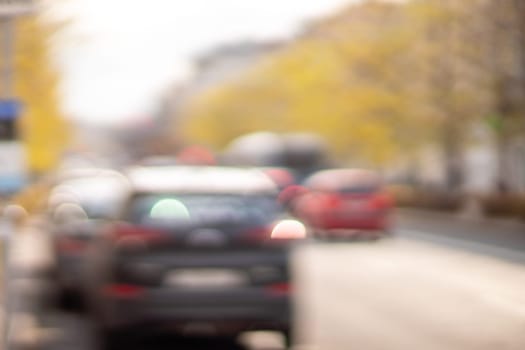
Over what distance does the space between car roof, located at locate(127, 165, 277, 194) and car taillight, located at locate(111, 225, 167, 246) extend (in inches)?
15.7

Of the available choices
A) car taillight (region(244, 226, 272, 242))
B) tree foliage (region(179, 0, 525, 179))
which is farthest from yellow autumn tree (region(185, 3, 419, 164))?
car taillight (region(244, 226, 272, 242))

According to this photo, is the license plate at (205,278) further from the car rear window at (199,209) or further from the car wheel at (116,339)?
the car wheel at (116,339)

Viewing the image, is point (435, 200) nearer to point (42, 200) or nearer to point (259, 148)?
point (42, 200)

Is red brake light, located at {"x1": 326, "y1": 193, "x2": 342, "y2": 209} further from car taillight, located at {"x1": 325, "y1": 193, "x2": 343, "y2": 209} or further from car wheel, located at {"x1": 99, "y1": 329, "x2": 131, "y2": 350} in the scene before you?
car wheel, located at {"x1": 99, "y1": 329, "x2": 131, "y2": 350}

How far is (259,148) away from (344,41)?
21.9 feet

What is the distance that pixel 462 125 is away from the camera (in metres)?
48.5

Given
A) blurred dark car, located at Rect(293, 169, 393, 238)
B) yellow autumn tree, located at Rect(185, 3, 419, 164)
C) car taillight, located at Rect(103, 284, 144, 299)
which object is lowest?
car taillight, located at Rect(103, 284, 144, 299)

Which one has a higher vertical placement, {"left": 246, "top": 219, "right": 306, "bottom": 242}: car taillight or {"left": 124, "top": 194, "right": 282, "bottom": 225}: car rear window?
{"left": 124, "top": 194, "right": 282, "bottom": 225}: car rear window

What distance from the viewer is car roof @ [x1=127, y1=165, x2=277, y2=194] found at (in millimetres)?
11953

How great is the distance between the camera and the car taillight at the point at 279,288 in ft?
38.3

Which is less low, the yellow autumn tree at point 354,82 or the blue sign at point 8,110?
the yellow autumn tree at point 354,82

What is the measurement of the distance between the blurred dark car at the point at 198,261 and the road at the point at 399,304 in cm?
62

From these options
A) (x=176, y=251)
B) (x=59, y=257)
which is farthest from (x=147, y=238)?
(x=59, y=257)

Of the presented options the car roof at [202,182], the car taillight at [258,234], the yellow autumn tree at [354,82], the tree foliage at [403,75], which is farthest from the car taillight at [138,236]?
the yellow autumn tree at [354,82]
